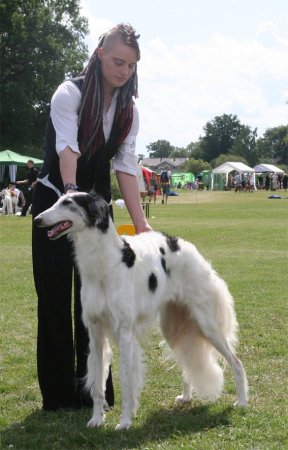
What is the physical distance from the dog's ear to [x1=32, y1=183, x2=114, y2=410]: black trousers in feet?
2.19

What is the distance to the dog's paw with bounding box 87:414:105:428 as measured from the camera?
4.56 m

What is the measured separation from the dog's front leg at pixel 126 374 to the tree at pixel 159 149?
174472 millimetres

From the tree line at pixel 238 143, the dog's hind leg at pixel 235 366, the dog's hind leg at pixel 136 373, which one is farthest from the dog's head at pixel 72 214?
the tree line at pixel 238 143

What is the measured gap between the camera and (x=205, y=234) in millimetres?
18797

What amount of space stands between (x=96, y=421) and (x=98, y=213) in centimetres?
153

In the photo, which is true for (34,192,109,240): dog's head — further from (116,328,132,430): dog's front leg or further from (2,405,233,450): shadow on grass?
(2,405,233,450): shadow on grass

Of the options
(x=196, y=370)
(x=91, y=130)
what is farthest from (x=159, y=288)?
(x=91, y=130)

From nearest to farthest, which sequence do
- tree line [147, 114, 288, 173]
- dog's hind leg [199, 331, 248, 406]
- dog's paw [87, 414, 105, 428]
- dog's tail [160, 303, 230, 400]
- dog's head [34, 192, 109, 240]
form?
dog's head [34, 192, 109, 240] < dog's paw [87, 414, 105, 428] < dog's hind leg [199, 331, 248, 406] < dog's tail [160, 303, 230, 400] < tree line [147, 114, 288, 173]

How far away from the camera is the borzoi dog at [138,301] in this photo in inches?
167

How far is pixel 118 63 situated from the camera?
4.38 metres

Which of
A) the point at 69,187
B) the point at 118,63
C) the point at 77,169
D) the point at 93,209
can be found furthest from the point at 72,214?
the point at 118,63

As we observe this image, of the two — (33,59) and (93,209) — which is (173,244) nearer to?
(93,209)

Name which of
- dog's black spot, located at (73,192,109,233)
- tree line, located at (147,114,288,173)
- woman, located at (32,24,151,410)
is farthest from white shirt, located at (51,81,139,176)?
tree line, located at (147,114,288,173)

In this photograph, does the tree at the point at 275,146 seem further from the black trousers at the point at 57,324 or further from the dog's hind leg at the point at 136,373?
the dog's hind leg at the point at 136,373
